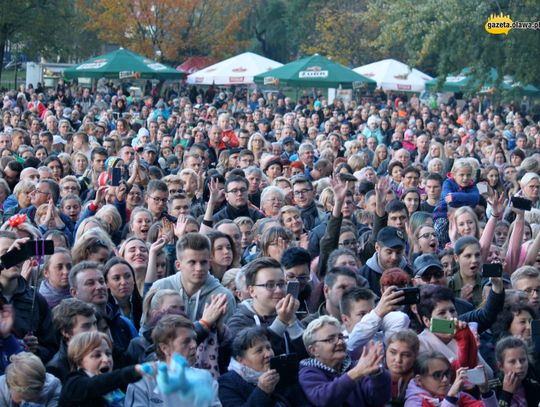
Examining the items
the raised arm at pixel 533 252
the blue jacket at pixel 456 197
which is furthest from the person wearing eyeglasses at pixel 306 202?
the raised arm at pixel 533 252

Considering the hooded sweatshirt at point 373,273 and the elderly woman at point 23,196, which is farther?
the elderly woman at point 23,196

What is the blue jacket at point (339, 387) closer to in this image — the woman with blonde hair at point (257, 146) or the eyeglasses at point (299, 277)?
the eyeglasses at point (299, 277)

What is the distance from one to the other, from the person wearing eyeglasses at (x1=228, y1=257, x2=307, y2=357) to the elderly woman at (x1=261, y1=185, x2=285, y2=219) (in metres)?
3.67

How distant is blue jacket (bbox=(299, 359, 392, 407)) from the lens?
595cm

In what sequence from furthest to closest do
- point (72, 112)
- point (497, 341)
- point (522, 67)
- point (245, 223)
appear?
point (522, 67) → point (72, 112) → point (245, 223) → point (497, 341)

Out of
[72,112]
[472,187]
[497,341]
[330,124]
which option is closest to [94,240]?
[497,341]

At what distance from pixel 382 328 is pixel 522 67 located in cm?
2470

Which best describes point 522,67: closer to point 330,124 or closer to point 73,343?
point 330,124

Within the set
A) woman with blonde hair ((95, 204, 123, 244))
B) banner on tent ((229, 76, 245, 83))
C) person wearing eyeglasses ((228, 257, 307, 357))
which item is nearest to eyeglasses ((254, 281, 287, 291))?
person wearing eyeglasses ((228, 257, 307, 357))

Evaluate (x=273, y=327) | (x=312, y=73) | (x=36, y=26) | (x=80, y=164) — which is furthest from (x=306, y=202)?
(x=36, y=26)

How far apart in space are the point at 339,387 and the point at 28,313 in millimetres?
1990

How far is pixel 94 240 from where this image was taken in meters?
8.12

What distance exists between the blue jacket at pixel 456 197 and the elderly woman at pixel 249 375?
5.99 m

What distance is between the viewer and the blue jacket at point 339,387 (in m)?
5.95
